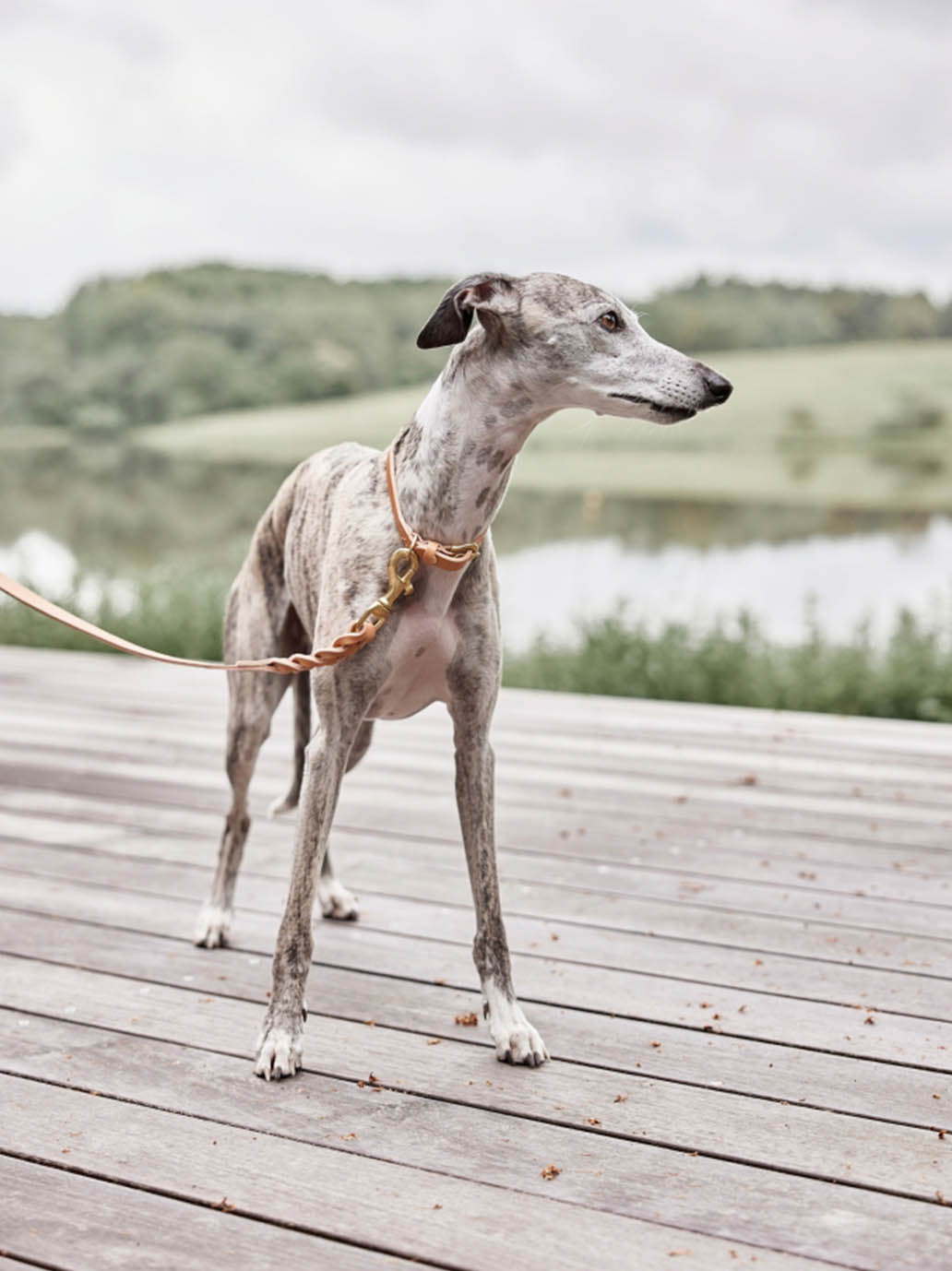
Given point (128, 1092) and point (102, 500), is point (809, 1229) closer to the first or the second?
point (128, 1092)

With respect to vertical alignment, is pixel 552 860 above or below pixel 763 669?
below

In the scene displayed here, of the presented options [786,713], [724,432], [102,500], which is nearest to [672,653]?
[786,713]

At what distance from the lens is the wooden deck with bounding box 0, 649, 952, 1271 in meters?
1.63

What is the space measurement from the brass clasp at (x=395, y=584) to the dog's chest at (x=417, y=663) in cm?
5

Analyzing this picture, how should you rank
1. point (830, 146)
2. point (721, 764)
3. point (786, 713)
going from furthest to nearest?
1. point (830, 146)
2. point (786, 713)
3. point (721, 764)

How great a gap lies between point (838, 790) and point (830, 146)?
7.86 meters

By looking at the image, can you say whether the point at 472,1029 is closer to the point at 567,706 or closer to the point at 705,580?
the point at 567,706

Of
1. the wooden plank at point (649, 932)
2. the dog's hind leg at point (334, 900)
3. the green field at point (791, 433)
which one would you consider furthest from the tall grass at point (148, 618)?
the dog's hind leg at point (334, 900)

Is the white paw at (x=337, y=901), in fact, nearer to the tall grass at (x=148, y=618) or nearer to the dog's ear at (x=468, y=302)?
the dog's ear at (x=468, y=302)

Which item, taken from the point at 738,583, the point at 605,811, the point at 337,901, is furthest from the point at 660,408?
the point at 738,583

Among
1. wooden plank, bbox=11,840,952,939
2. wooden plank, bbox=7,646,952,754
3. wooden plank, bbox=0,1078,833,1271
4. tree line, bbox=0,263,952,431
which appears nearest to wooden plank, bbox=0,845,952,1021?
wooden plank, bbox=11,840,952,939

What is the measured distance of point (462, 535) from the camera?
83.6 inches

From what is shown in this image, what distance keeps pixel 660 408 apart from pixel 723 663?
3894 mm

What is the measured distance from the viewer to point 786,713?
16.4 ft
